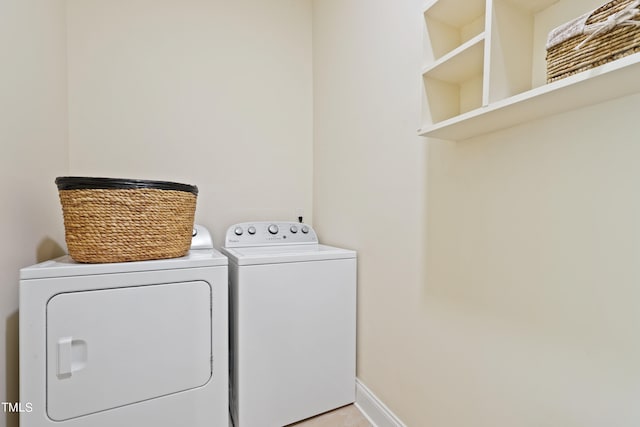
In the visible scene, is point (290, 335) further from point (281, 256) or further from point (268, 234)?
point (268, 234)

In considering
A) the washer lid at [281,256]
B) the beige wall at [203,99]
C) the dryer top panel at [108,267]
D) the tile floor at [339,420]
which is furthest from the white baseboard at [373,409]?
the beige wall at [203,99]

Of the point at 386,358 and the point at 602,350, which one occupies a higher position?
the point at 602,350

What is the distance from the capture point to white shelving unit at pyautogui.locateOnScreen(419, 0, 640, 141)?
0.60m

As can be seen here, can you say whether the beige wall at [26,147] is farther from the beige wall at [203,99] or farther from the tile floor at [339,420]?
the tile floor at [339,420]

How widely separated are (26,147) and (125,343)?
0.90 metres

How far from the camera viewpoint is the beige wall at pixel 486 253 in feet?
2.13

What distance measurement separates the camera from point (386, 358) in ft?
4.49

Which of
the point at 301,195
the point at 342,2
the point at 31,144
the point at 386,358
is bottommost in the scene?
the point at 386,358

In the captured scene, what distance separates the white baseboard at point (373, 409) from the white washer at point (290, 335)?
0.16 ft

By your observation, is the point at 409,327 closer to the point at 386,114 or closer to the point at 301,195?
the point at 386,114

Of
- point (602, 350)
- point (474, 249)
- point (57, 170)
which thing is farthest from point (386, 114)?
point (57, 170)

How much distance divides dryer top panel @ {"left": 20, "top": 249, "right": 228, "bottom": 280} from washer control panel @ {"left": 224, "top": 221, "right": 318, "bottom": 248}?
553 mm

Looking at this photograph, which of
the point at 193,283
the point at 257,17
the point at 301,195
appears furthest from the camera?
the point at 301,195

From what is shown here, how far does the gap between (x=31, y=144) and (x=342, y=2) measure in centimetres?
182
